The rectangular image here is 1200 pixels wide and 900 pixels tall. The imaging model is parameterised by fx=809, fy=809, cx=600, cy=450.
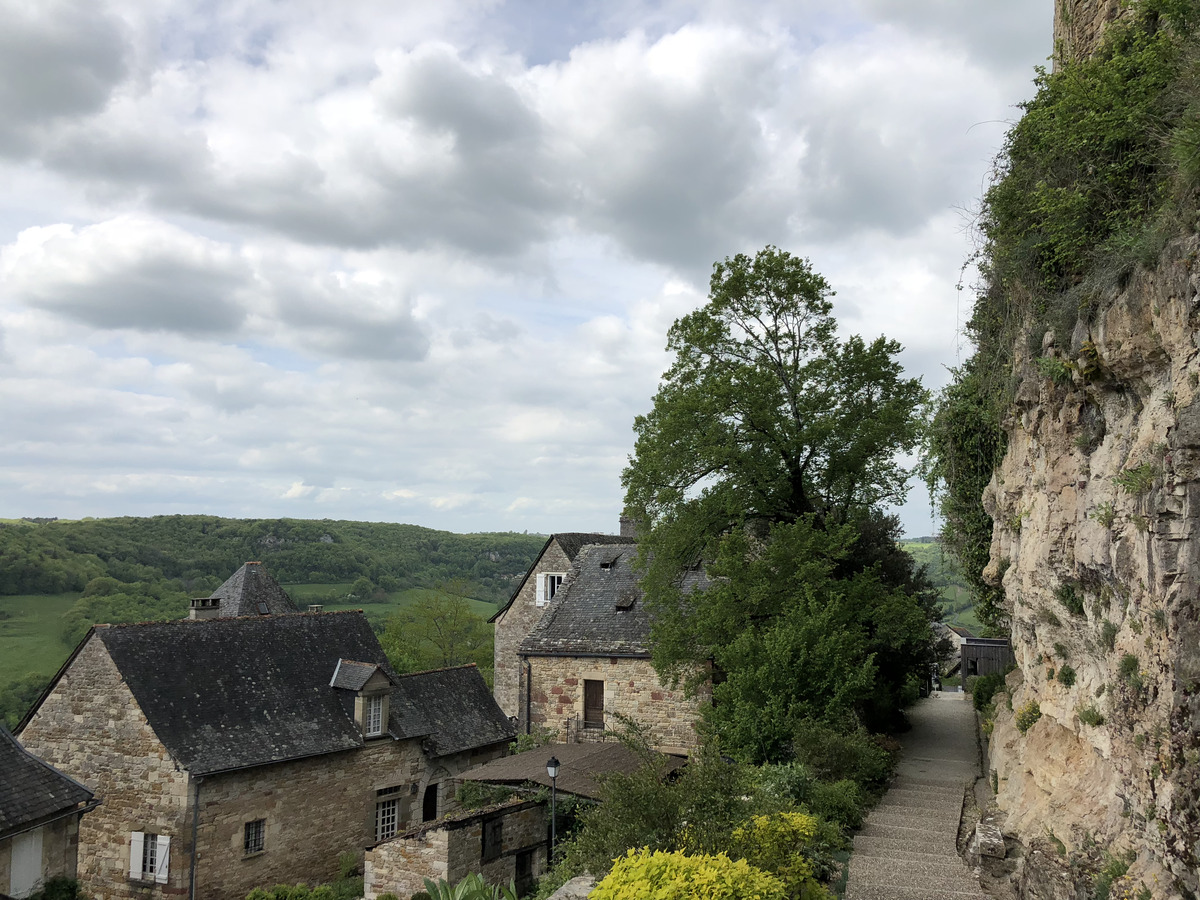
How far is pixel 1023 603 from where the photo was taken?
36.2 ft

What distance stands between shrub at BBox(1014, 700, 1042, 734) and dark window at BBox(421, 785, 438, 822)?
16151 mm

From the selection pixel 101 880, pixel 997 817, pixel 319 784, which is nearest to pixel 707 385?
pixel 997 817

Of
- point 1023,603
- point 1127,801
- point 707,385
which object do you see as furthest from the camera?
point 707,385

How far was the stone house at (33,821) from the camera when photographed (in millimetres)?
12891

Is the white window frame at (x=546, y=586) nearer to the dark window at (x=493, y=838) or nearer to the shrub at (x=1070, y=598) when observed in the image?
the dark window at (x=493, y=838)

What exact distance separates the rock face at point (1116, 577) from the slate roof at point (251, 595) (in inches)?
1025

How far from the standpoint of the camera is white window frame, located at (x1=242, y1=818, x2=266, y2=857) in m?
18.2

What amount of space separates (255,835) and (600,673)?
9.58m

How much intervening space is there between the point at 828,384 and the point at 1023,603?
9560mm

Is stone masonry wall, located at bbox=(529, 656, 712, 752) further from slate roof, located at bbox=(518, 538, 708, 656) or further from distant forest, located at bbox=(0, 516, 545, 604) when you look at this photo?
distant forest, located at bbox=(0, 516, 545, 604)

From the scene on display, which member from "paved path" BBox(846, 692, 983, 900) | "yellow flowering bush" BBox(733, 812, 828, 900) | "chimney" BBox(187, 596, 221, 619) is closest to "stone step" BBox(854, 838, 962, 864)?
"paved path" BBox(846, 692, 983, 900)

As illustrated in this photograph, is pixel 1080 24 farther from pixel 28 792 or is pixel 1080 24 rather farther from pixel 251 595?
pixel 251 595

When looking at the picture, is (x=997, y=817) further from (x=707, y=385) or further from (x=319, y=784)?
(x=319, y=784)

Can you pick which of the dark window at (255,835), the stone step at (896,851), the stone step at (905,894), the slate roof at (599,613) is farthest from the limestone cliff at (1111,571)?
the dark window at (255,835)
